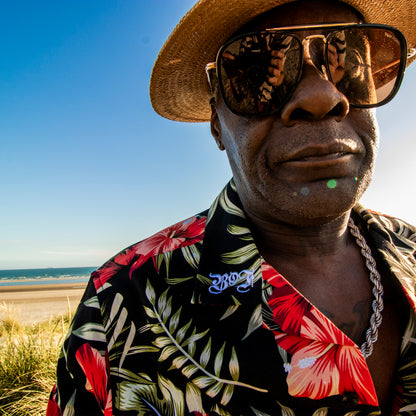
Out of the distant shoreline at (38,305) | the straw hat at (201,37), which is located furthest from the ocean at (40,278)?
the straw hat at (201,37)

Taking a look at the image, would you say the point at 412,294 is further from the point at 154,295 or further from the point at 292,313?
the point at 154,295

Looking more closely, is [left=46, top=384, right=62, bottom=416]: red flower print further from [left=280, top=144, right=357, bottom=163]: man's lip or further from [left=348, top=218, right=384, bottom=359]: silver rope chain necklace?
[left=280, top=144, right=357, bottom=163]: man's lip

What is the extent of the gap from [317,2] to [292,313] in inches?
57.5

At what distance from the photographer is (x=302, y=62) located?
1.33 metres

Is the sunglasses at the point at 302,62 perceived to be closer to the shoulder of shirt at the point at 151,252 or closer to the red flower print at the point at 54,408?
the shoulder of shirt at the point at 151,252

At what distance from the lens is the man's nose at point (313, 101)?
1.28 metres

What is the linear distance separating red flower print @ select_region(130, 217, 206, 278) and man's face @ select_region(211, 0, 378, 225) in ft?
1.17

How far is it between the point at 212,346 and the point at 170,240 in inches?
22.9

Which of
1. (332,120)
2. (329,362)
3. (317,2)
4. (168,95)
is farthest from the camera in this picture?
(168,95)

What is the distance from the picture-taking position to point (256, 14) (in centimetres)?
147

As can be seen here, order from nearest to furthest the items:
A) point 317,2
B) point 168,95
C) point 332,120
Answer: point 332,120 → point 317,2 → point 168,95

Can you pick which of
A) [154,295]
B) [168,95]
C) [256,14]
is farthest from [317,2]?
[154,295]

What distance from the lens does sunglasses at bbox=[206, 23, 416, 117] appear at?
53.0 inches

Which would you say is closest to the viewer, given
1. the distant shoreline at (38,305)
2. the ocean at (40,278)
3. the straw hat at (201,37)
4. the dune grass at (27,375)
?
the straw hat at (201,37)
